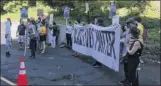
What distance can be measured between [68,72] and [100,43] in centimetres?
156

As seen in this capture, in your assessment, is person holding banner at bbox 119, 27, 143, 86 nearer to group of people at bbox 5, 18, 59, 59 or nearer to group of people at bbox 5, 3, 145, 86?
group of people at bbox 5, 3, 145, 86

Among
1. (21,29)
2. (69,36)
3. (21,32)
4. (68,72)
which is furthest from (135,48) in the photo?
(21,32)

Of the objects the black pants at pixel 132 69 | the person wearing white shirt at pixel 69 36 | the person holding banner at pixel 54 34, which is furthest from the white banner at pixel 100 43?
the person holding banner at pixel 54 34

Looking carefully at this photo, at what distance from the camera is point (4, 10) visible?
4616 centimetres

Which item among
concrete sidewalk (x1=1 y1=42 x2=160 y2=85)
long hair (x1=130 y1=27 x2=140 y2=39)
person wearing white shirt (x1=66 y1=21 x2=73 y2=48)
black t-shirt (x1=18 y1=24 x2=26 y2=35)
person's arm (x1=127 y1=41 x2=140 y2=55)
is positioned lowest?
concrete sidewalk (x1=1 y1=42 x2=160 y2=85)

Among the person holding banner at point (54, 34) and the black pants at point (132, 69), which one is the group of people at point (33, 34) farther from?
the black pants at point (132, 69)

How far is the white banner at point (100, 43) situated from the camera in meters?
12.2

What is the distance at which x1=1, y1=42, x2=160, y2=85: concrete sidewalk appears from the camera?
12086mm

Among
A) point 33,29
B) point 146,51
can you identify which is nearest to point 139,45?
point 146,51

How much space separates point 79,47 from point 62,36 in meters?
5.56

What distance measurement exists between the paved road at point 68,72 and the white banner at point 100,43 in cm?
38

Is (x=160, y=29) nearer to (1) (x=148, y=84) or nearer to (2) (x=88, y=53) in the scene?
(2) (x=88, y=53)

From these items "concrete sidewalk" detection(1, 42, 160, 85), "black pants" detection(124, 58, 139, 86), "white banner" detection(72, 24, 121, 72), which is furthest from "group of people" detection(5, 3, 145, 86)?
"concrete sidewalk" detection(1, 42, 160, 85)

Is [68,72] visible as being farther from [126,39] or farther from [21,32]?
[21,32]
